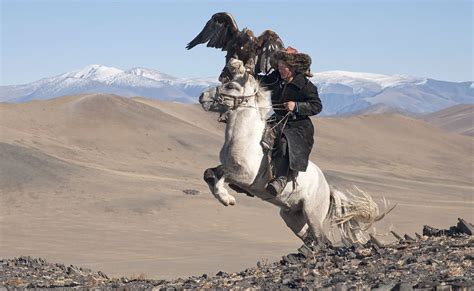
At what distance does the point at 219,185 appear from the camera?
10633mm

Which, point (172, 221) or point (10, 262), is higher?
point (10, 262)

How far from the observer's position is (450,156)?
83.8m

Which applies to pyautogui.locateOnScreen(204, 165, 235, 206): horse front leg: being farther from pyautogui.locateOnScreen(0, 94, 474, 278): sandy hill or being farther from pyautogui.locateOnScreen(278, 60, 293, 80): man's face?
pyautogui.locateOnScreen(0, 94, 474, 278): sandy hill

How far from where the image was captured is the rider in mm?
11164

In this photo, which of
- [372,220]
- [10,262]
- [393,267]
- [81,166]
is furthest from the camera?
[81,166]

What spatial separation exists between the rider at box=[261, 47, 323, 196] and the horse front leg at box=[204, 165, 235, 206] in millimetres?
577

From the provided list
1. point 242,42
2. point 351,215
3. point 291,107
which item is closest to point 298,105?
point 291,107

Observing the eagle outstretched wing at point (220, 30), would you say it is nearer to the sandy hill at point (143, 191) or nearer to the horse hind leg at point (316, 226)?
the horse hind leg at point (316, 226)

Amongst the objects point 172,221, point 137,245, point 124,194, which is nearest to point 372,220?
point 137,245

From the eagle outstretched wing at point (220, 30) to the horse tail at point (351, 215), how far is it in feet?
7.42

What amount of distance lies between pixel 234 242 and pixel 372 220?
652 inches

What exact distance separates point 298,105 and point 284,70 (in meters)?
0.43

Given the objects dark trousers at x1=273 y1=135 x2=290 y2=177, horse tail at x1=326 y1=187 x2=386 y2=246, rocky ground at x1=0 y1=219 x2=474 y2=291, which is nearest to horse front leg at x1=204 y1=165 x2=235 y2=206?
dark trousers at x1=273 y1=135 x2=290 y2=177

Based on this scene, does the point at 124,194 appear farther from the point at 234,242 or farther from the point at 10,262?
the point at 10,262
